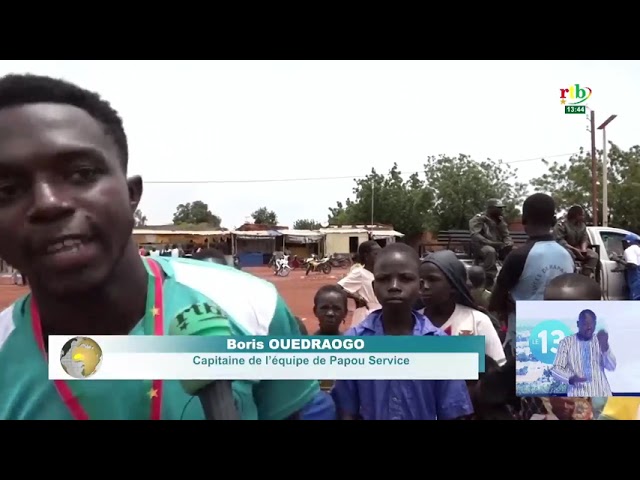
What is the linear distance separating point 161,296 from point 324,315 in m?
0.75

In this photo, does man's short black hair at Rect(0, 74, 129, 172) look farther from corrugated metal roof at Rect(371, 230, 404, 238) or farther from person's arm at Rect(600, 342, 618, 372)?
person's arm at Rect(600, 342, 618, 372)

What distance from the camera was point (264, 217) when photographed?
10.0 ft

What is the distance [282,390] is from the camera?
2.98m

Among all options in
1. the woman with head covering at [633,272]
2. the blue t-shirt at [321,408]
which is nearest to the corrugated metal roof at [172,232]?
the blue t-shirt at [321,408]

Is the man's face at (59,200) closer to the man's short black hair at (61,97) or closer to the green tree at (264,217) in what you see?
the man's short black hair at (61,97)

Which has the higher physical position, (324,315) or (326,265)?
(326,265)

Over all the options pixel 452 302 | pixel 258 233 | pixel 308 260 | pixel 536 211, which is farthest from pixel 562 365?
pixel 258 233

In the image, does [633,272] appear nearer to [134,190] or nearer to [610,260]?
[610,260]

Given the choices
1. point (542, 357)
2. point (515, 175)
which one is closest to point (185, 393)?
point (542, 357)

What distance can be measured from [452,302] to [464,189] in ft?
1.73

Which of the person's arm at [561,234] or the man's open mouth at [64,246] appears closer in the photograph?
the man's open mouth at [64,246]

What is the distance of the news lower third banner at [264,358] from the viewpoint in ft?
9.61

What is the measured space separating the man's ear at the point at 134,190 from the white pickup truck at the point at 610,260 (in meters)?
2.14
